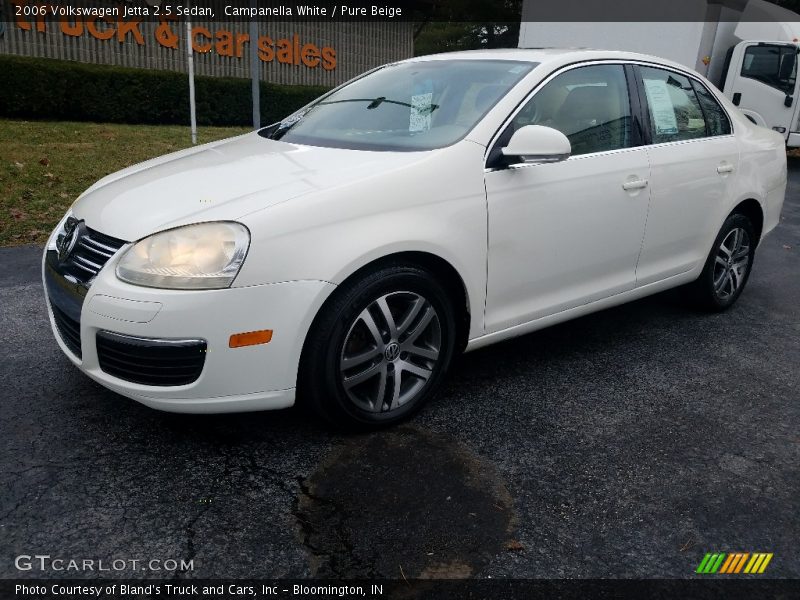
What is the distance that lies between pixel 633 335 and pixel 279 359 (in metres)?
2.51

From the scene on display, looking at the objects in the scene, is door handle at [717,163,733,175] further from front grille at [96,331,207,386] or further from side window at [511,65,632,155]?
front grille at [96,331,207,386]

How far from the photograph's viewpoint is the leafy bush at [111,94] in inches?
459

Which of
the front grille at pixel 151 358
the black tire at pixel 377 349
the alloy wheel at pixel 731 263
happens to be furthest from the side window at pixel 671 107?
the front grille at pixel 151 358

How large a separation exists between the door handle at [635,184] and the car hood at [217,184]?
119 centimetres

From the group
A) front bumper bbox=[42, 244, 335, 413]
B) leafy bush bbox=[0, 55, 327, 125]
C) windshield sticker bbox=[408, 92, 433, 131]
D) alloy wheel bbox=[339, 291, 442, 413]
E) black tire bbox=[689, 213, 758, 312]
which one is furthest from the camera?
leafy bush bbox=[0, 55, 327, 125]

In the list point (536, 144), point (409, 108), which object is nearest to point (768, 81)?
point (409, 108)

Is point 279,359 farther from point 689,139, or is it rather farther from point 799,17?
point 799,17

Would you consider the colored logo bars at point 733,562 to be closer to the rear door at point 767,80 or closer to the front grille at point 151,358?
the front grille at point 151,358

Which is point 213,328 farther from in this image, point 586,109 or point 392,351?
point 586,109

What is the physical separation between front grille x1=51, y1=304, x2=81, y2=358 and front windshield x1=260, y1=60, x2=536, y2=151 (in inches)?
53.3

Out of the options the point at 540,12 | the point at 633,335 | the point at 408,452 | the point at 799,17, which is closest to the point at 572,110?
the point at 633,335

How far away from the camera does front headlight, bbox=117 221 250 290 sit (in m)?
2.52

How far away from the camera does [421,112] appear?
11.4ft

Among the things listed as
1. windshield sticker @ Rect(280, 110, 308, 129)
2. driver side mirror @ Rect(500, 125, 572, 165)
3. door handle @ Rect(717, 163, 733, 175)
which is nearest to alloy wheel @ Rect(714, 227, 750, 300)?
door handle @ Rect(717, 163, 733, 175)
